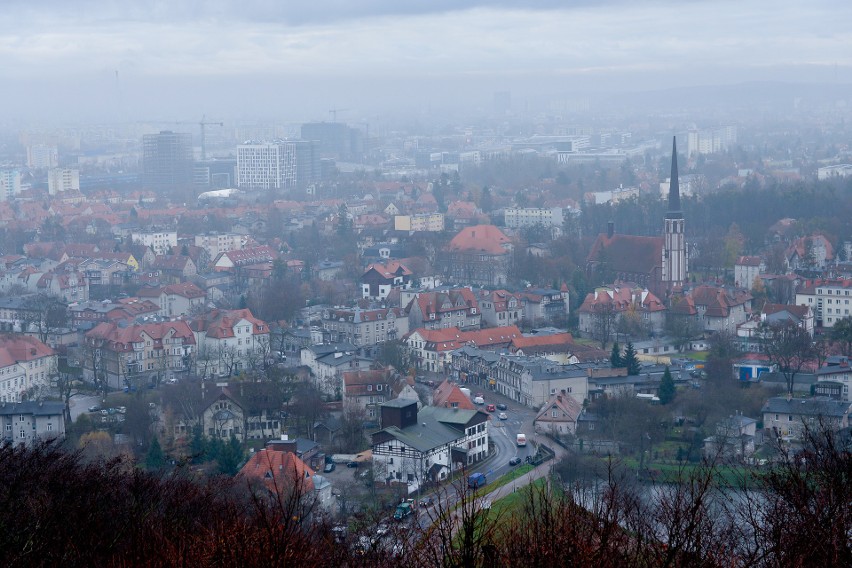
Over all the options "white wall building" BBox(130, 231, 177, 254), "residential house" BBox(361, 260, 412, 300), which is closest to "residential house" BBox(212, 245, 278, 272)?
"white wall building" BBox(130, 231, 177, 254)

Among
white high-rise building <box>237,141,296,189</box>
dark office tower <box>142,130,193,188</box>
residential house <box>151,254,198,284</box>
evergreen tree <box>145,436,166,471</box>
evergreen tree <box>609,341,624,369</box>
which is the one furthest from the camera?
white high-rise building <box>237,141,296,189</box>

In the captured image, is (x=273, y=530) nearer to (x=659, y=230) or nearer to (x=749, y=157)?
(x=659, y=230)

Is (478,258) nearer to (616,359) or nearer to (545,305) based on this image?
(545,305)

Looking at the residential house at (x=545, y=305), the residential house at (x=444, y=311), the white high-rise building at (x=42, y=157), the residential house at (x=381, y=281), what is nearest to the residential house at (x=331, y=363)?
the residential house at (x=444, y=311)

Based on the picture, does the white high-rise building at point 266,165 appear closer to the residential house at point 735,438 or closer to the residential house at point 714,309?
the residential house at point 714,309

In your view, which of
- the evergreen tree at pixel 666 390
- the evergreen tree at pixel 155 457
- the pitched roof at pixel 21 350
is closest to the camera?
the evergreen tree at pixel 155 457

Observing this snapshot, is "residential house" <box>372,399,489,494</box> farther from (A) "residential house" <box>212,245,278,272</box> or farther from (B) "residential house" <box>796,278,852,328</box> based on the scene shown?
(A) "residential house" <box>212,245,278,272</box>

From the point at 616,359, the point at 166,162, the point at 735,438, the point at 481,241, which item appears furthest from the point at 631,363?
the point at 166,162
